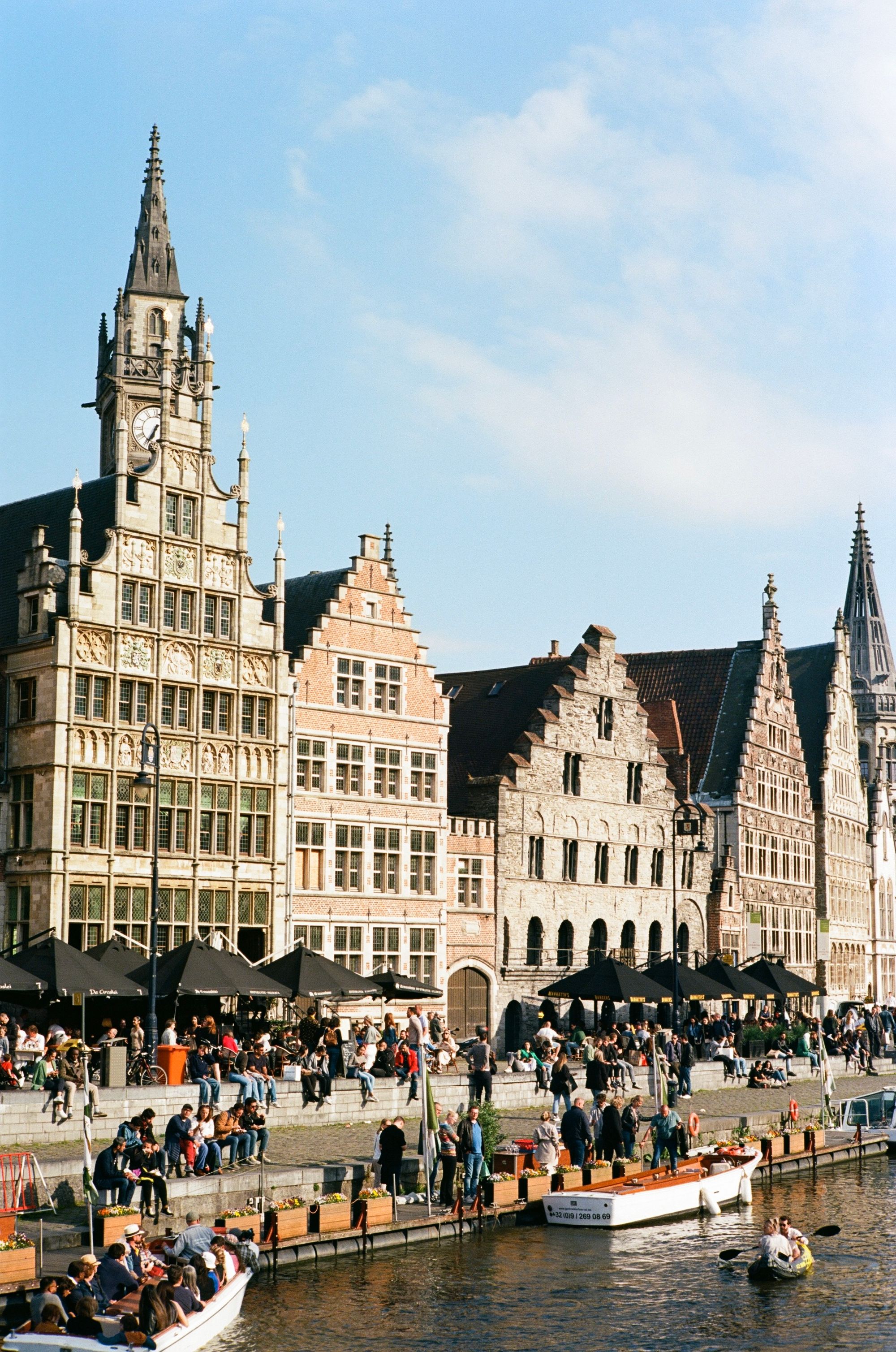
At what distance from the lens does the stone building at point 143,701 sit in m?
43.2

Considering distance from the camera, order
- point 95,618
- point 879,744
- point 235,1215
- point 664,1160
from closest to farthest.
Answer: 1. point 235,1215
2. point 664,1160
3. point 95,618
4. point 879,744

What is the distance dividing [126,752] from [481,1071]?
13.1 meters

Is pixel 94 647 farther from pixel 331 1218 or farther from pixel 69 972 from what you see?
pixel 331 1218

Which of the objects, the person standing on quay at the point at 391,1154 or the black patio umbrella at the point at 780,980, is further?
the black patio umbrella at the point at 780,980

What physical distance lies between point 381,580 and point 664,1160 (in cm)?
2416

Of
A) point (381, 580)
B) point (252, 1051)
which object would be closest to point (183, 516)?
point (381, 580)

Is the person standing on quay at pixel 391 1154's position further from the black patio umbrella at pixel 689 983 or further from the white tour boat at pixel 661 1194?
the black patio umbrella at pixel 689 983

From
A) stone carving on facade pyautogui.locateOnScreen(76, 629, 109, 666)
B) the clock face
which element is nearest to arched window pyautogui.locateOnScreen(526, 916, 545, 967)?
stone carving on facade pyautogui.locateOnScreen(76, 629, 109, 666)

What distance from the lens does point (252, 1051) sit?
123 ft

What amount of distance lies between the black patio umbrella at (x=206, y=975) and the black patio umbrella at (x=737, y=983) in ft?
59.1

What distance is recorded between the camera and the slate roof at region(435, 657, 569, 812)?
196 feet

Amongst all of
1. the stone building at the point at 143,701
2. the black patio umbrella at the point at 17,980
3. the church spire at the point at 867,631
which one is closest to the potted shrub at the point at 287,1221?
the black patio umbrella at the point at 17,980

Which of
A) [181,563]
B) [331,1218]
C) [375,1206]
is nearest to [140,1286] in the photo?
[331,1218]

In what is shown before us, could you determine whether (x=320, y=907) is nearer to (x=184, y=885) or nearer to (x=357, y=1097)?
(x=184, y=885)
